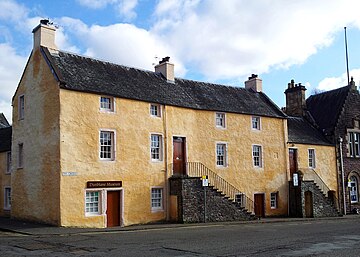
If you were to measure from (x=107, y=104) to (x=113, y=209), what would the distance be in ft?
18.3

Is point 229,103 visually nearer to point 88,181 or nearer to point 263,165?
point 263,165

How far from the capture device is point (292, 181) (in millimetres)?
31984

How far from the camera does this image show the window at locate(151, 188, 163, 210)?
24.6 meters

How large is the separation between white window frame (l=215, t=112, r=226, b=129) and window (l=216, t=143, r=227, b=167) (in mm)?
1249

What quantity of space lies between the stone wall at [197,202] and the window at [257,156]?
5.76 meters

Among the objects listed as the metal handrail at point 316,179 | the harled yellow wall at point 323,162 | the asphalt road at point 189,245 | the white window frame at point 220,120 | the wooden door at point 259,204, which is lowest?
the asphalt road at point 189,245

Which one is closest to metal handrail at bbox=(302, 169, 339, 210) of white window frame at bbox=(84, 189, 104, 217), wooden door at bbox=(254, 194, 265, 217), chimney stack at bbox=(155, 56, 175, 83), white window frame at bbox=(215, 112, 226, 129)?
wooden door at bbox=(254, 194, 265, 217)

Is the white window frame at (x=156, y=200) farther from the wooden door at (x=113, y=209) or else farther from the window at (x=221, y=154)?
the window at (x=221, y=154)

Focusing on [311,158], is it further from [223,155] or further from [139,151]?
[139,151]

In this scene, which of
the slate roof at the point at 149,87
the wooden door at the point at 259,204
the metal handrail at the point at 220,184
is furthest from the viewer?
the wooden door at the point at 259,204

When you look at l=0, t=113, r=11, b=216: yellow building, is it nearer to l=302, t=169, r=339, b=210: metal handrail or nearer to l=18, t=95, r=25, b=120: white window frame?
l=18, t=95, r=25, b=120: white window frame

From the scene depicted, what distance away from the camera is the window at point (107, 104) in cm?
2334

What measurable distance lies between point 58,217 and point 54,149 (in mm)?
3341

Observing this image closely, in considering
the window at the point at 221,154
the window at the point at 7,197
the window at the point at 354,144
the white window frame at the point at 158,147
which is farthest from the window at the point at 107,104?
the window at the point at 354,144
